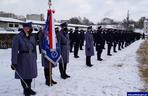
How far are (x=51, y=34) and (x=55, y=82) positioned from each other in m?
1.53

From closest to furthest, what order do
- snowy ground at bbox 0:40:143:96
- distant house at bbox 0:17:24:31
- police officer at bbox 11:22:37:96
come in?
1. police officer at bbox 11:22:37:96
2. snowy ground at bbox 0:40:143:96
3. distant house at bbox 0:17:24:31

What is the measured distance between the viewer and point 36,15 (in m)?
83.3

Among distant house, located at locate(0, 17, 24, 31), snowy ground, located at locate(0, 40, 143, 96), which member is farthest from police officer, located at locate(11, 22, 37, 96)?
distant house, located at locate(0, 17, 24, 31)

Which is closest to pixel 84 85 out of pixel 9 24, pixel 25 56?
pixel 25 56

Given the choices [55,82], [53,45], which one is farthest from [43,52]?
[55,82]

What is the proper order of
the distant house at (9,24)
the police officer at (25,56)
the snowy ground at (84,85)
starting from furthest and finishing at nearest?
the distant house at (9,24) → the snowy ground at (84,85) → the police officer at (25,56)

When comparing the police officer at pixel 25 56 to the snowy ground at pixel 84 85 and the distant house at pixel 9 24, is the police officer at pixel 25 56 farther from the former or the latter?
the distant house at pixel 9 24

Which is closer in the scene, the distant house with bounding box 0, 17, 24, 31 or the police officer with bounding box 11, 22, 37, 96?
the police officer with bounding box 11, 22, 37, 96

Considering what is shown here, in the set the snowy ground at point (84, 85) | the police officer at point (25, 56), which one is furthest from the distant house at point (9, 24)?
the police officer at point (25, 56)

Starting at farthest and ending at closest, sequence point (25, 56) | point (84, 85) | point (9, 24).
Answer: point (9, 24) → point (84, 85) → point (25, 56)

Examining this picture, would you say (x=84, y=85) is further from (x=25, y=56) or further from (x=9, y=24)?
(x=9, y=24)

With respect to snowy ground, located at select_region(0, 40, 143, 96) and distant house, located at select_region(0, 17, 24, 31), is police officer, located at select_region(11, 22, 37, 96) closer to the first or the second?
snowy ground, located at select_region(0, 40, 143, 96)

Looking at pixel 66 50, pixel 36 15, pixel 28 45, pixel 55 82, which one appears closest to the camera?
pixel 28 45

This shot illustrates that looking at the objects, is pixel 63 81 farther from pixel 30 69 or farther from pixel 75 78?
pixel 30 69
